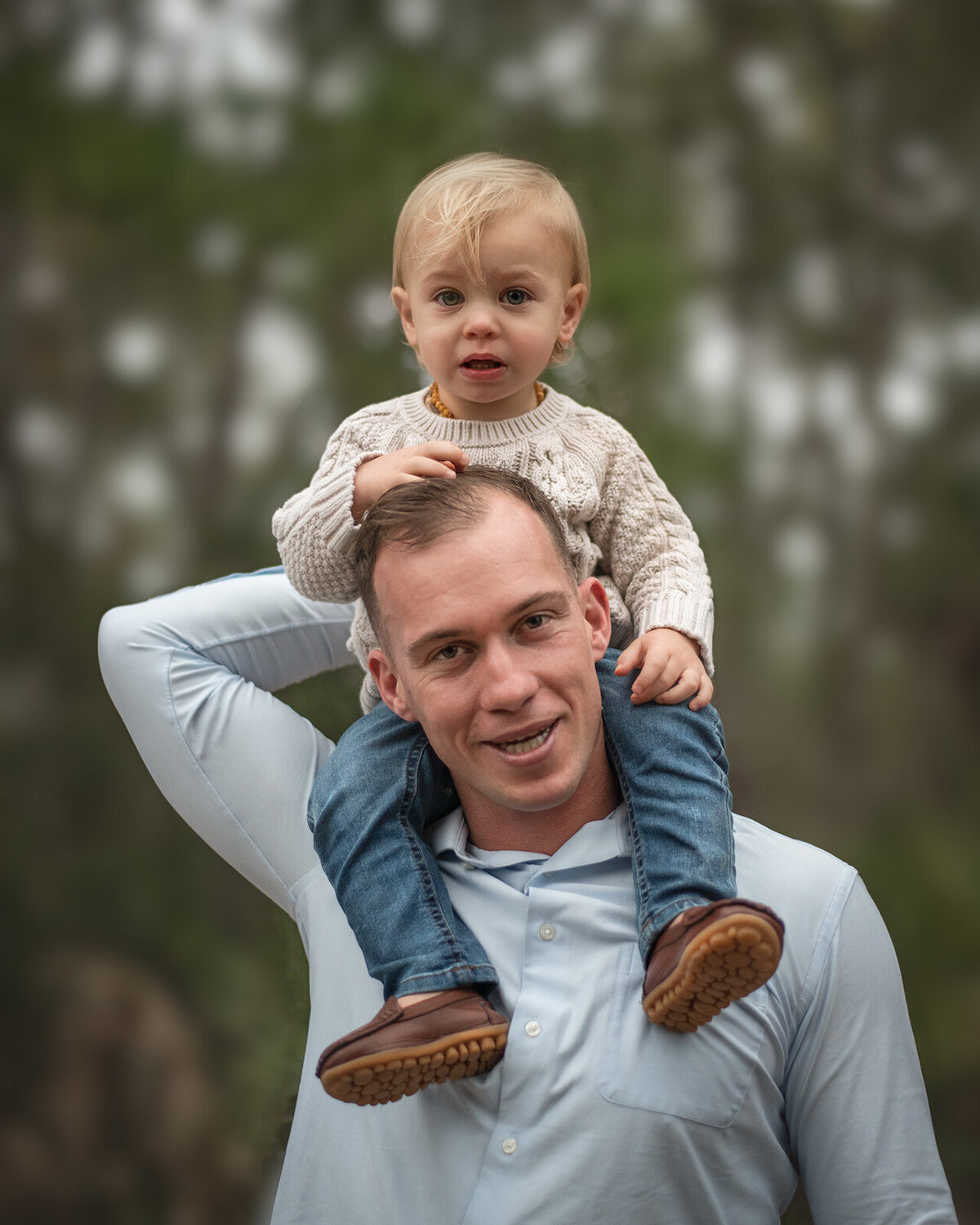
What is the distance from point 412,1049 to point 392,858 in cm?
19

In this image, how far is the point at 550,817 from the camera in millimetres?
1205

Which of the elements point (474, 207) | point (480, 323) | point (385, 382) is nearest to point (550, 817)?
point (480, 323)

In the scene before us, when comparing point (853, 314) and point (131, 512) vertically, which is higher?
point (853, 314)

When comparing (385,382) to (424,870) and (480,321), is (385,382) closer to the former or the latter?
(480,321)

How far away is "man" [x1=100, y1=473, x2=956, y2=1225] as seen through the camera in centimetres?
108

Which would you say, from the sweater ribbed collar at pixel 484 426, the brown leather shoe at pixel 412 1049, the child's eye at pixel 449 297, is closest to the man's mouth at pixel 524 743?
the brown leather shoe at pixel 412 1049

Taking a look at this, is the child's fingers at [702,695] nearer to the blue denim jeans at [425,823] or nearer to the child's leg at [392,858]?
the blue denim jeans at [425,823]

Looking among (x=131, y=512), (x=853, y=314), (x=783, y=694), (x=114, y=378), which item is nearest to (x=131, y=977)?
(x=131, y=512)

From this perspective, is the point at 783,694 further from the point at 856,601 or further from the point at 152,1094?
the point at 152,1094

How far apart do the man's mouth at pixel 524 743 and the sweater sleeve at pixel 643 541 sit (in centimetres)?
17

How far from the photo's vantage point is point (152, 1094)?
2.24 m

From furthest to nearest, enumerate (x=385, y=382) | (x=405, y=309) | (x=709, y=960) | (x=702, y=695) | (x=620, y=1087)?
(x=385, y=382) → (x=405, y=309) → (x=702, y=695) → (x=620, y=1087) → (x=709, y=960)

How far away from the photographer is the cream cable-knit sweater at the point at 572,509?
1199mm

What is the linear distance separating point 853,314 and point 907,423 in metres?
0.23
